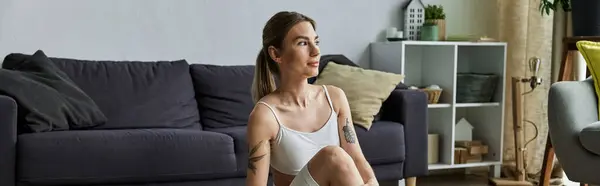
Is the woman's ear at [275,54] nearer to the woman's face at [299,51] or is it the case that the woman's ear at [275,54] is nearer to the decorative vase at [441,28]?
the woman's face at [299,51]

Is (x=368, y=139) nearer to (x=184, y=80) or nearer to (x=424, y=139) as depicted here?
(x=424, y=139)

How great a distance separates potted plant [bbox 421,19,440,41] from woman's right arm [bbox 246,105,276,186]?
8.21 feet

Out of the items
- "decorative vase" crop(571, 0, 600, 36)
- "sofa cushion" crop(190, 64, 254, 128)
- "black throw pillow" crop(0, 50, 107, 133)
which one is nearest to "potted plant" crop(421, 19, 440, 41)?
"decorative vase" crop(571, 0, 600, 36)

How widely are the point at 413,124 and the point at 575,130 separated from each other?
0.89m

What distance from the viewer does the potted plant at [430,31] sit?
4242mm

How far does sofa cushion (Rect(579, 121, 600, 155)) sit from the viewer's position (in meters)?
2.86

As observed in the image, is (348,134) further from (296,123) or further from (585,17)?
(585,17)

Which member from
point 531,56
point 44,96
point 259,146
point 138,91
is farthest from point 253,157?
point 531,56

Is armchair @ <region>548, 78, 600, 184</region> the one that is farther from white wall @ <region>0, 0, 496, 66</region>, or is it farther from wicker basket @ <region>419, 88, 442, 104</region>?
white wall @ <region>0, 0, 496, 66</region>

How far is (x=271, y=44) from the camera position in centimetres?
197

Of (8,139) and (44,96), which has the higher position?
(44,96)

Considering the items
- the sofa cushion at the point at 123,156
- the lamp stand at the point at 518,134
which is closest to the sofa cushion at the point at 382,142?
the sofa cushion at the point at 123,156

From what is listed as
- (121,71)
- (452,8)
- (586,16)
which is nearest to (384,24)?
(452,8)

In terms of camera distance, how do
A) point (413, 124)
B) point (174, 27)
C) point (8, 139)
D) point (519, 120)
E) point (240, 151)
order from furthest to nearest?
point (519, 120), point (174, 27), point (413, 124), point (240, 151), point (8, 139)
